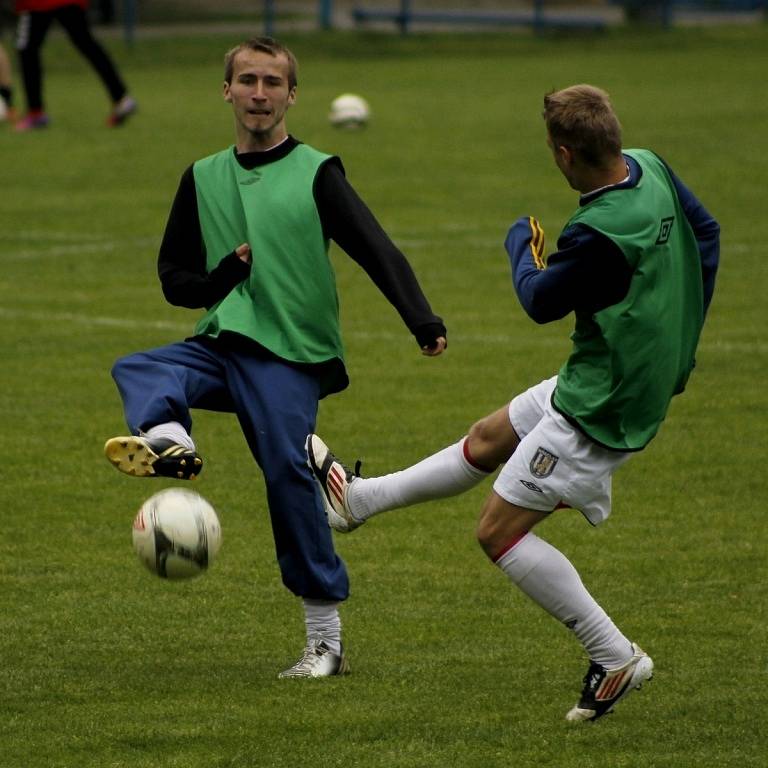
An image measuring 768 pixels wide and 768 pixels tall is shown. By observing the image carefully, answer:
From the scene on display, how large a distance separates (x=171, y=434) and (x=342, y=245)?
0.93 metres

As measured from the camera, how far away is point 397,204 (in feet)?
57.4

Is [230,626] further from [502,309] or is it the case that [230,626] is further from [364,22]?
[364,22]

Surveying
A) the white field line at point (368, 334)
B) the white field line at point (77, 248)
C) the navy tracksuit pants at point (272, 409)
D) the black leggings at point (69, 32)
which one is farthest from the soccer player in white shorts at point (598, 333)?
the black leggings at point (69, 32)

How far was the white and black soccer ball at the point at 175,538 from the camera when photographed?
19.5 ft

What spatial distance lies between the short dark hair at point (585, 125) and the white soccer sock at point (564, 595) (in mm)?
1213

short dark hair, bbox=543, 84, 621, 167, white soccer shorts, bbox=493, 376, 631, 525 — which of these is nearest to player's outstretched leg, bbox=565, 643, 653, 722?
white soccer shorts, bbox=493, 376, 631, 525

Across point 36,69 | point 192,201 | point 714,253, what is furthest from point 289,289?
point 36,69

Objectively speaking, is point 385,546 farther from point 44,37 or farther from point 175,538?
point 44,37

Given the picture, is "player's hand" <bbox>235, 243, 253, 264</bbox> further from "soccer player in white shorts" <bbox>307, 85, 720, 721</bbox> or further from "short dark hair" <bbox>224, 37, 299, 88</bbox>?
"soccer player in white shorts" <bbox>307, 85, 720, 721</bbox>

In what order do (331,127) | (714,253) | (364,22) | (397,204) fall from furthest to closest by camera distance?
(364,22) < (331,127) < (397,204) < (714,253)

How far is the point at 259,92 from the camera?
6.12 m

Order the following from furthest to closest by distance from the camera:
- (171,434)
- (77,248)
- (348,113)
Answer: (348,113) < (77,248) < (171,434)

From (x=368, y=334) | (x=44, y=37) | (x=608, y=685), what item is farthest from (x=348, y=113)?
(x=608, y=685)

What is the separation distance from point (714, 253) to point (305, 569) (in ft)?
5.63
